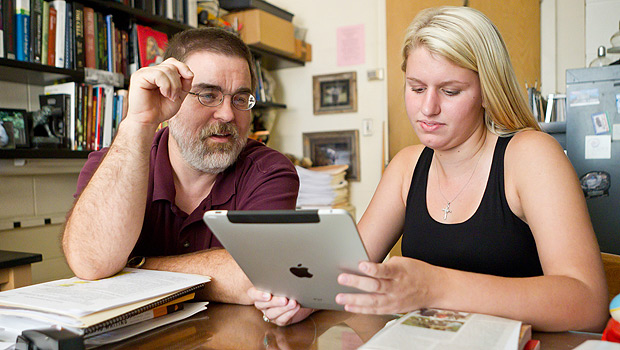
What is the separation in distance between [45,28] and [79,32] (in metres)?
0.14

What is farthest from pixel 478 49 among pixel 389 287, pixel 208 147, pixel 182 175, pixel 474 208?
pixel 182 175

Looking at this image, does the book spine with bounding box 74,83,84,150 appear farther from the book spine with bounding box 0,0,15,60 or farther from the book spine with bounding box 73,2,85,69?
the book spine with bounding box 0,0,15,60

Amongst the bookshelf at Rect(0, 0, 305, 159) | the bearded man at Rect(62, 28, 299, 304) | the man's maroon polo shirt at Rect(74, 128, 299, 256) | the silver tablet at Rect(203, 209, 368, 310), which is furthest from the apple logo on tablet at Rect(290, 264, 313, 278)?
the bookshelf at Rect(0, 0, 305, 159)

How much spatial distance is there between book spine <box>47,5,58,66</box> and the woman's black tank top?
161 cm

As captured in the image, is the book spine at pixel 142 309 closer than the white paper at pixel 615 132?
Yes

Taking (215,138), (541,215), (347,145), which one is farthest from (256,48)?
(541,215)

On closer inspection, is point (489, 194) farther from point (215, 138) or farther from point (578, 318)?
point (215, 138)

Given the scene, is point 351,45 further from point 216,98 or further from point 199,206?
point 199,206

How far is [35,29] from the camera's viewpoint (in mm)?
1856

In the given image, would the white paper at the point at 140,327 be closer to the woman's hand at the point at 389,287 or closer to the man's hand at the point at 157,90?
the woman's hand at the point at 389,287

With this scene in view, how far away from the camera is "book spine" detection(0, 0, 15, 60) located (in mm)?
1755

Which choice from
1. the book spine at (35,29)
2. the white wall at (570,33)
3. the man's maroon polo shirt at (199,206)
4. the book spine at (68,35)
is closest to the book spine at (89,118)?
the book spine at (68,35)

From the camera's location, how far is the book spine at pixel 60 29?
6.31ft

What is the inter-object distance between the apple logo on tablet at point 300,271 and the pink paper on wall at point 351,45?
2743 millimetres
